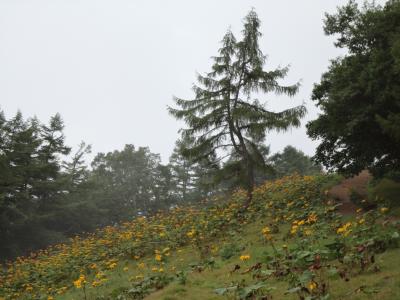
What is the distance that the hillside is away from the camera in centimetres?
671

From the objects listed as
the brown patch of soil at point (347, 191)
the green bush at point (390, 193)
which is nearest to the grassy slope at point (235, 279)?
the brown patch of soil at point (347, 191)

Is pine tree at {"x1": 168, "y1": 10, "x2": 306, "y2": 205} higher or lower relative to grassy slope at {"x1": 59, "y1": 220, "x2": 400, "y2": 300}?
higher

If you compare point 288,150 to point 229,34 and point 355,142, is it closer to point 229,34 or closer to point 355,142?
point 229,34

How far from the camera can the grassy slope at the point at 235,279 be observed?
6.06 m

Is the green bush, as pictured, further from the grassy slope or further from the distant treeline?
the distant treeline

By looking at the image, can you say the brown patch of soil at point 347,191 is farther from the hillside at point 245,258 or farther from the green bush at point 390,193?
the green bush at point 390,193

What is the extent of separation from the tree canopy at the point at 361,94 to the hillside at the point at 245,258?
2.10 metres

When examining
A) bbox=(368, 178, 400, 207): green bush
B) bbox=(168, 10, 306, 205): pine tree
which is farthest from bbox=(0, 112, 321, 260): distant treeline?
bbox=(368, 178, 400, 207): green bush

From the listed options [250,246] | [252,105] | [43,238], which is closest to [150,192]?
[43,238]

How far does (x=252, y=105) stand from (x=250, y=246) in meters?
9.28

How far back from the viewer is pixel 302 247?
30.1 ft

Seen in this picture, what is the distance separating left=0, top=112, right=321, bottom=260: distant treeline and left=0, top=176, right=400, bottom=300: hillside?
120 inches

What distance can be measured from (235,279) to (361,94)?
773 cm

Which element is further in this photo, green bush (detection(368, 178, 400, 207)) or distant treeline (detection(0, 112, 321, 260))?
distant treeline (detection(0, 112, 321, 260))
